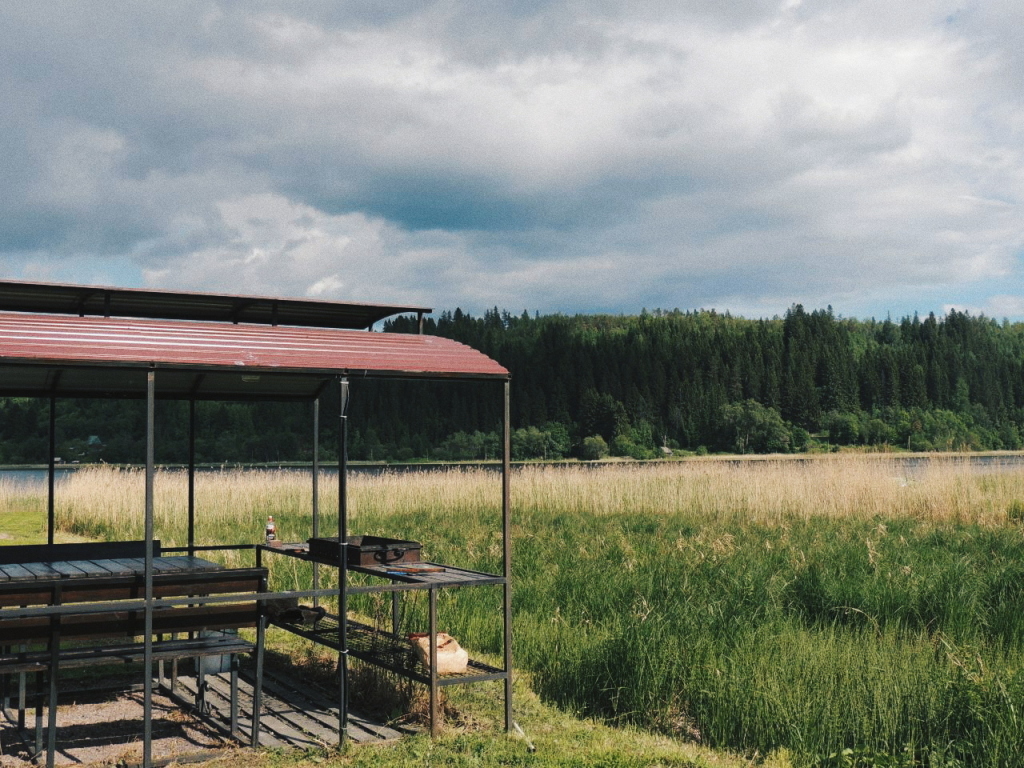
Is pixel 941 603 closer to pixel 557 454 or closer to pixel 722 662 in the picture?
pixel 722 662

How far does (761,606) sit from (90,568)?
195 inches

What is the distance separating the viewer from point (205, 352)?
16.5 feet

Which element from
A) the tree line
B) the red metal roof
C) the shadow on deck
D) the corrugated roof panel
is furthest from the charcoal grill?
the tree line

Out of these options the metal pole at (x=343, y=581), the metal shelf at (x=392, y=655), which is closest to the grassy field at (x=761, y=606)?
the metal shelf at (x=392, y=655)

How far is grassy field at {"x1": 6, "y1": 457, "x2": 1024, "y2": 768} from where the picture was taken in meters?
5.25

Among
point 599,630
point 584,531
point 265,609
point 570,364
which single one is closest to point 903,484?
point 584,531

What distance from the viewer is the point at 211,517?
18047 millimetres

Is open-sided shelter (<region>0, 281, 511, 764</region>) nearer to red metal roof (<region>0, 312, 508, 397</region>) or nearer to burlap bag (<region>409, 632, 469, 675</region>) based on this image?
red metal roof (<region>0, 312, 508, 397</region>)

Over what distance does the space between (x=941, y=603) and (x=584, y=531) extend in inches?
270

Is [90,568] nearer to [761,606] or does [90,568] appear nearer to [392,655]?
[392,655]

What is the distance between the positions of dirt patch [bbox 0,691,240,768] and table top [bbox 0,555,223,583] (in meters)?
0.85

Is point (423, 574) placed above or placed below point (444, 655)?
above

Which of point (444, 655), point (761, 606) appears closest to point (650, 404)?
point (761, 606)

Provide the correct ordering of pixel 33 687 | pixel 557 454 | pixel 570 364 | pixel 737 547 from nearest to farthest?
pixel 33 687 → pixel 737 547 → pixel 557 454 → pixel 570 364
